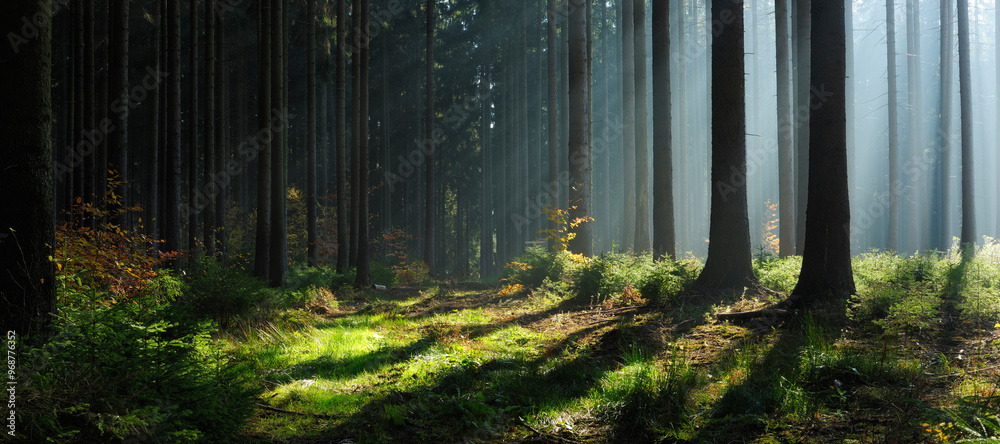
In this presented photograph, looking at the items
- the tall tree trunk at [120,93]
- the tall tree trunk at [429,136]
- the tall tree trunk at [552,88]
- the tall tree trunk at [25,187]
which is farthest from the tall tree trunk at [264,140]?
the tall tree trunk at [552,88]

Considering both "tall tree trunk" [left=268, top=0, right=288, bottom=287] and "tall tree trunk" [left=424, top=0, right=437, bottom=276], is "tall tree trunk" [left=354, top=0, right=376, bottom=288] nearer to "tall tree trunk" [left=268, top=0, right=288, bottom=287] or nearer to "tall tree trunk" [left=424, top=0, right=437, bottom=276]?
"tall tree trunk" [left=268, top=0, right=288, bottom=287]

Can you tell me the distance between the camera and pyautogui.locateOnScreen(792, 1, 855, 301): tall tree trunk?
6887 millimetres

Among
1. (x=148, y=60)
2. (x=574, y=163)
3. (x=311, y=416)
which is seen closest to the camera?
(x=311, y=416)

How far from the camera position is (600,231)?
36688 millimetres

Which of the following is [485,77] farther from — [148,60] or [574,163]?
[574,163]

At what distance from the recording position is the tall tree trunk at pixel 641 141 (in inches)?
611

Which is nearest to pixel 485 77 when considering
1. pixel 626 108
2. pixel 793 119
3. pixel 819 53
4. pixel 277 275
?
pixel 626 108

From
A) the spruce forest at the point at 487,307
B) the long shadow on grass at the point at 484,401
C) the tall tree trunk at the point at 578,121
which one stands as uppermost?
the tall tree trunk at the point at 578,121

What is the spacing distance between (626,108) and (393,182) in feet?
63.6

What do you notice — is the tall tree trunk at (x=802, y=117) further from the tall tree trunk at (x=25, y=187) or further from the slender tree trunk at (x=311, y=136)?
the tall tree trunk at (x=25, y=187)

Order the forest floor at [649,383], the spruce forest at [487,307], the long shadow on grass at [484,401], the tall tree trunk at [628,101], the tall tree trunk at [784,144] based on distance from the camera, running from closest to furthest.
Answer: the spruce forest at [487,307] → the forest floor at [649,383] → the long shadow on grass at [484,401] → the tall tree trunk at [784,144] → the tall tree trunk at [628,101]

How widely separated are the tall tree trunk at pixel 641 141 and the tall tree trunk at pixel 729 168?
6829 mm

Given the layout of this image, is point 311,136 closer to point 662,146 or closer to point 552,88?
point 552,88

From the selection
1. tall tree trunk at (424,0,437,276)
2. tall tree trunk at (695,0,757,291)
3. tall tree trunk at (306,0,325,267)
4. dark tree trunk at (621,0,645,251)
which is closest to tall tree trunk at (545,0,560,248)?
dark tree trunk at (621,0,645,251)
